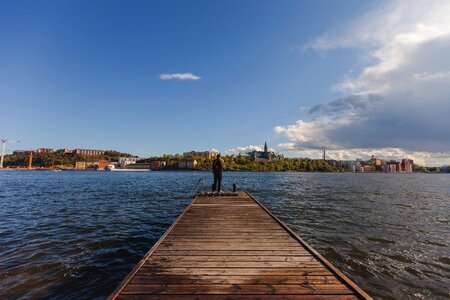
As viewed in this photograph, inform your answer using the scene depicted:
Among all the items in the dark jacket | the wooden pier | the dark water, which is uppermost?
the dark jacket

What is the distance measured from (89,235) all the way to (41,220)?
5821 millimetres

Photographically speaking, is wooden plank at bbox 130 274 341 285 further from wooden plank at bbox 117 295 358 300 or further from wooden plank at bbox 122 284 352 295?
wooden plank at bbox 117 295 358 300

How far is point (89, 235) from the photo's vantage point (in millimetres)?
12062

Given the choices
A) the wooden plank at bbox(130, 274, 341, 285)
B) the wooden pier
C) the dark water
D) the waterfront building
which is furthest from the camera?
the waterfront building

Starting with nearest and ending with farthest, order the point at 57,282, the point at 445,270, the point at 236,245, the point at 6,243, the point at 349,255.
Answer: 1. the point at 236,245
2. the point at 57,282
3. the point at 445,270
4. the point at 349,255
5. the point at 6,243

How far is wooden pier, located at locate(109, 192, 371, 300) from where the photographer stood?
4188 millimetres

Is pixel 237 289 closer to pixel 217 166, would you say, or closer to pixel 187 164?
pixel 217 166

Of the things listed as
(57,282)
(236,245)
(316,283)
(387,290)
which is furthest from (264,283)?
(57,282)

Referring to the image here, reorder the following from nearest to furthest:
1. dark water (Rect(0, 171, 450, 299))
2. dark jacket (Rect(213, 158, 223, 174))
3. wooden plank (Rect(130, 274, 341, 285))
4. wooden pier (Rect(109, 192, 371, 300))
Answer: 1. wooden pier (Rect(109, 192, 371, 300))
2. wooden plank (Rect(130, 274, 341, 285))
3. dark water (Rect(0, 171, 450, 299))
4. dark jacket (Rect(213, 158, 223, 174))

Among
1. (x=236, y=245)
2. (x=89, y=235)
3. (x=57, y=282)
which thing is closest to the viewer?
(x=236, y=245)

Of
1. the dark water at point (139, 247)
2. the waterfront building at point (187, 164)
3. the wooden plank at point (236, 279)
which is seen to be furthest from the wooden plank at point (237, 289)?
the waterfront building at point (187, 164)

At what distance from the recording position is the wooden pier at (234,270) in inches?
165

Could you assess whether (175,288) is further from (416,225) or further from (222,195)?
(416,225)

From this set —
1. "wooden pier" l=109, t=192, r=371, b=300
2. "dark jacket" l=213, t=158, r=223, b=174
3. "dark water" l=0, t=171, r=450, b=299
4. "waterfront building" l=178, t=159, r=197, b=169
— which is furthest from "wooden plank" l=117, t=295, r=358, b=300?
"waterfront building" l=178, t=159, r=197, b=169
